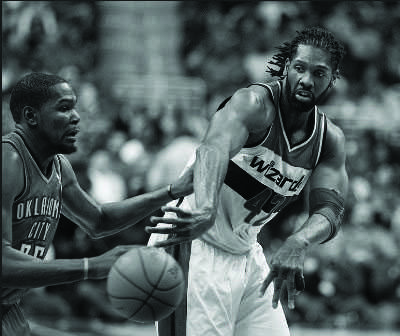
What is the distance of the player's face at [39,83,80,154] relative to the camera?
13.9 feet

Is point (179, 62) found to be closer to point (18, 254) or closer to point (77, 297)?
point (77, 297)

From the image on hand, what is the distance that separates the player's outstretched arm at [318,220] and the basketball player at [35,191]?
2.25 feet

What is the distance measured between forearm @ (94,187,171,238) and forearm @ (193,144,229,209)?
2.00ft

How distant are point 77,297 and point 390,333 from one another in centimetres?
325

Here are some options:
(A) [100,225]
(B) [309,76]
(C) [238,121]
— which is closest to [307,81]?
(B) [309,76]

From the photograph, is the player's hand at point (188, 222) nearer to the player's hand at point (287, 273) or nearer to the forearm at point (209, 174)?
the forearm at point (209, 174)

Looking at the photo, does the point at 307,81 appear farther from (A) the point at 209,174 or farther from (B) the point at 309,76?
(A) the point at 209,174

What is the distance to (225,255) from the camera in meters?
4.74

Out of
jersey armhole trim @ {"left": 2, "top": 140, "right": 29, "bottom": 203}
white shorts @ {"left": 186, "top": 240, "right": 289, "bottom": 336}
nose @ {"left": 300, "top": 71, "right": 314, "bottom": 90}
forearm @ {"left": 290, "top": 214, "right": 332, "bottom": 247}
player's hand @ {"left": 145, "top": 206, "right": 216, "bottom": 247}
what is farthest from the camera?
white shorts @ {"left": 186, "top": 240, "right": 289, "bottom": 336}

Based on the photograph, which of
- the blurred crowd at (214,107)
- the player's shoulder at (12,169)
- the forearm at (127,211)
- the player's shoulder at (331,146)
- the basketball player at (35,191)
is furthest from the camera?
the blurred crowd at (214,107)

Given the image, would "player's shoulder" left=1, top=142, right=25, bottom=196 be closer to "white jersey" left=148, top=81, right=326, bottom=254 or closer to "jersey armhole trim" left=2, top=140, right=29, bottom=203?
"jersey armhole trim" left=2, top=140, right=29, bottom=203

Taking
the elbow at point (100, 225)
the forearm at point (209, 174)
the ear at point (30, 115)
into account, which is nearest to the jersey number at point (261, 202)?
the forearm at point (209, 174)

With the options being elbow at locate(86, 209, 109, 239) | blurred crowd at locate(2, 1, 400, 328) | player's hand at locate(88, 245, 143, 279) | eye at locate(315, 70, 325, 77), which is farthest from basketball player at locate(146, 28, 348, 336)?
blurred crowd at locate(2, 1, 400, 328)

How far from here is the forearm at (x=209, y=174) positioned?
3936 mm
